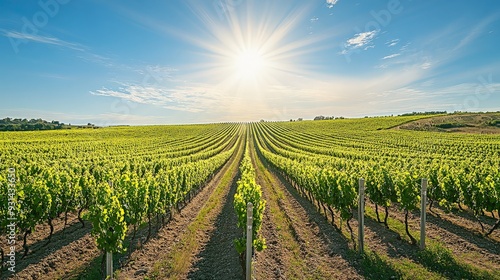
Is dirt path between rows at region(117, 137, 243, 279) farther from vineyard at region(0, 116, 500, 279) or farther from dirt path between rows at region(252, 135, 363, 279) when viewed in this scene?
dirt path between rows at region(252, 135, 363, 279)

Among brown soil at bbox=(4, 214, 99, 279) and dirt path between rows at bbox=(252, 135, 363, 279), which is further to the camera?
brown soil at bbox=(4, 214, 99, 279)

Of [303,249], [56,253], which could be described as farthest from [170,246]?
[303,249]

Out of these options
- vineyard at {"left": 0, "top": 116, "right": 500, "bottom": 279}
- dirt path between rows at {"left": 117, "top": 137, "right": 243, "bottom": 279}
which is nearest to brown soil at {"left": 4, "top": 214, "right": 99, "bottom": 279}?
vineyard at {"left": 0, "top": 116, "right": 500, "bottom": 279}

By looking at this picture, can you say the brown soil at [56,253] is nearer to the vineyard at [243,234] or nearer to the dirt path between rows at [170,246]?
the vineyard at [243,234]

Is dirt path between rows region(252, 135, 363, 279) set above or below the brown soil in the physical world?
below

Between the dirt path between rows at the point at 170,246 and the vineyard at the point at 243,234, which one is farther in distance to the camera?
the dirt path between rows at the point at 170,246

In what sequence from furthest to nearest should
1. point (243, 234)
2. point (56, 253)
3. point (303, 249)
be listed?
point (303, 249)
point (243, 234)
point (56, 253)

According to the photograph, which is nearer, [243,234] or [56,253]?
[56,253]

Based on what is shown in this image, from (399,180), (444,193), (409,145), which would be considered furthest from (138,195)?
(409,145)

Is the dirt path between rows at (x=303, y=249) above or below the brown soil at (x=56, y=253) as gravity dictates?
below

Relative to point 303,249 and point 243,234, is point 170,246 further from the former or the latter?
point 303,249

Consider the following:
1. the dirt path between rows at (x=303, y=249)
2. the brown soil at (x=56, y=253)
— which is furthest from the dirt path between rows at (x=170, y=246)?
the brown soil at (x=56, y=253)

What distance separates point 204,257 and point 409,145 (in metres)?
49.7

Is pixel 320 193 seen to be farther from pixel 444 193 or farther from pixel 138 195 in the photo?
pixel 138 195
